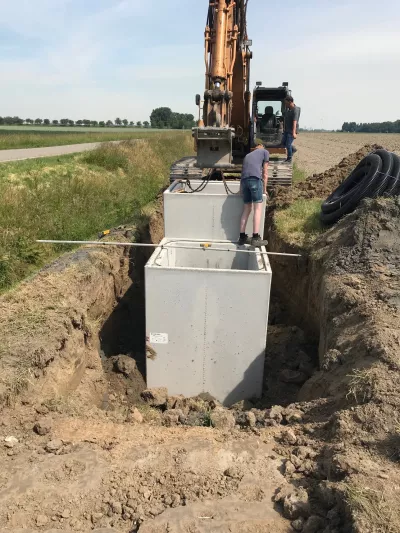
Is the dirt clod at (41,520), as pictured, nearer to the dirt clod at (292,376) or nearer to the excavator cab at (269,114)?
the dirt clod at (292,376)

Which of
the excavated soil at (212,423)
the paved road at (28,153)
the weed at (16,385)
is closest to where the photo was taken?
the excavated soil at (212,423)

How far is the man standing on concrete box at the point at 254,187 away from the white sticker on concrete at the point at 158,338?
1.98 m

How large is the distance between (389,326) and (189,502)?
100 inches

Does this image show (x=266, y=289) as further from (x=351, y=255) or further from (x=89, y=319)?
(x=89, y=319)

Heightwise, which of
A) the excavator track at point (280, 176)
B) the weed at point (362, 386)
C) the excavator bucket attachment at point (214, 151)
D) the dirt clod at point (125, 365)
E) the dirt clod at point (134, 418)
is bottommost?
the dirt clod at point (125, 365)

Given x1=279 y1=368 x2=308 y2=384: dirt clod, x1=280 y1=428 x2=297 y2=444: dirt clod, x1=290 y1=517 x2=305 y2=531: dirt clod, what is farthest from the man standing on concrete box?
x1=290 y1=517 x2=305 y2=531: dirt clod

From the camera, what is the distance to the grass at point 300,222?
24.1 ft

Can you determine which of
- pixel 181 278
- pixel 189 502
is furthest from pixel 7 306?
pixel 189 502

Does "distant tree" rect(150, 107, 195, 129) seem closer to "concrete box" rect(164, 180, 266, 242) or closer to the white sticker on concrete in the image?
"concrete box" rect(164, 180, 266, 242)

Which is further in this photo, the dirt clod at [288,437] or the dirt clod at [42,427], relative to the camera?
the dirt clod at [42,427]

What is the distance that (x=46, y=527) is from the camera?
103 inches

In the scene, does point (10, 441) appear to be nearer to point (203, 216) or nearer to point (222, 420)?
point (222, 420)

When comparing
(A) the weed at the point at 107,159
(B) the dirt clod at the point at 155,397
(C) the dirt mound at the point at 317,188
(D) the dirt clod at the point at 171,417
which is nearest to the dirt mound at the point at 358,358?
(D) the dirt clod at the point at 171,417

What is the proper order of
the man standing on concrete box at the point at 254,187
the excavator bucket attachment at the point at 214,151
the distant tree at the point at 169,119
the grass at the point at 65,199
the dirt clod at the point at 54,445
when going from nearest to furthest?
the dirt clod at the point at 54,445
the man standing on concrete box at the point at 254,187
the excavator bucket attachment at the point at 214,151
the grass at the point at 65,199
the distant tree at the point at 169,119
